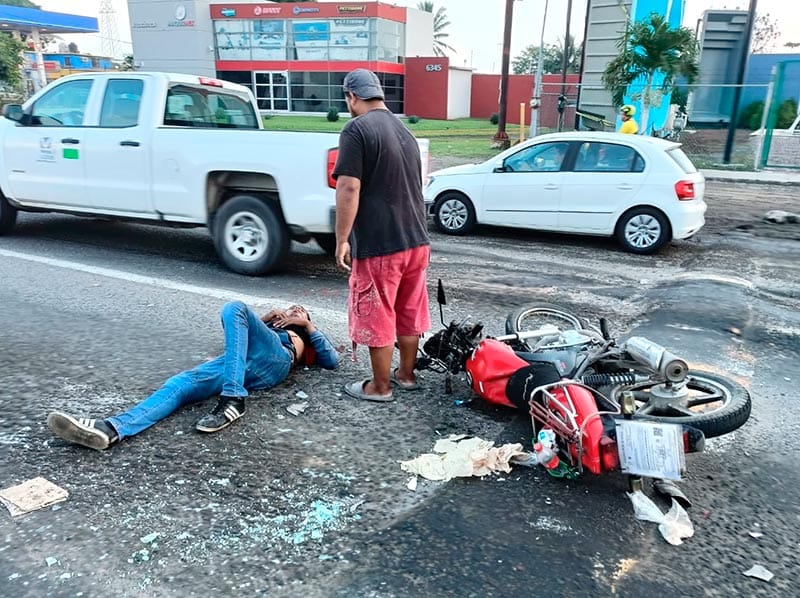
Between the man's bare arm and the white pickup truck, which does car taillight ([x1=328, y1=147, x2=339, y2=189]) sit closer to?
the white pickup truck

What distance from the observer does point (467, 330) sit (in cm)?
424

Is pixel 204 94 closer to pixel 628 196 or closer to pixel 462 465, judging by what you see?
pixel 628 196

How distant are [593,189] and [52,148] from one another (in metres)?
6.65

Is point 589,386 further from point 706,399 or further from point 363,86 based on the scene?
point 363,86

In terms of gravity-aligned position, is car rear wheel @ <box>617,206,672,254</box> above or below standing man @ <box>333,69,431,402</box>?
below

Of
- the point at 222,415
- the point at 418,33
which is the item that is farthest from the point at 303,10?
the point at 222,415

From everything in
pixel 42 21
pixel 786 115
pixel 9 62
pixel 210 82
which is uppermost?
pixel 42 21

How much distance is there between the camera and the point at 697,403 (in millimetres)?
3691

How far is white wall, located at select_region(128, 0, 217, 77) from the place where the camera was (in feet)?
171

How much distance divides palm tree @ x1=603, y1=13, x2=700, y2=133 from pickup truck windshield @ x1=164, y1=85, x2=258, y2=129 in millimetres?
13688

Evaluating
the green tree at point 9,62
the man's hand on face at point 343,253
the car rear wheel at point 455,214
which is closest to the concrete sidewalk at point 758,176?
the car rear wheel at point 455,214

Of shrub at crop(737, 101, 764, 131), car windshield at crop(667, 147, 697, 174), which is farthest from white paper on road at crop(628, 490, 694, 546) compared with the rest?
shrub at crop(737, 101, 764, 131)

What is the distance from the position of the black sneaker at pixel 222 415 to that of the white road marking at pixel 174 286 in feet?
6.75

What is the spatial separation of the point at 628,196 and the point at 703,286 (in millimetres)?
2089
